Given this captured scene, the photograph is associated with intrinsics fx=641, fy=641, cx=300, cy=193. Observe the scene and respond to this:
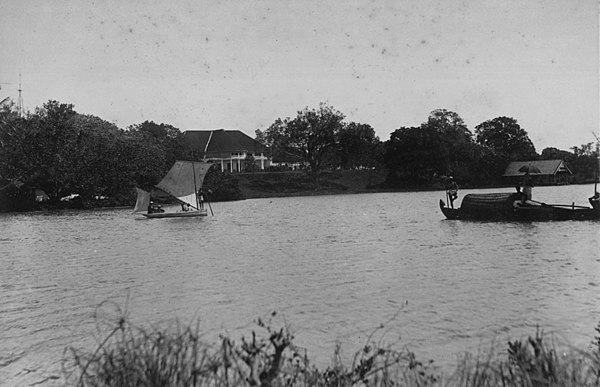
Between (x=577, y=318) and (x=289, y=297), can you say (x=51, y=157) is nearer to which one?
(x=289, y=297)

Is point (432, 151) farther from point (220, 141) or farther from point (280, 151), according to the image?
point (220, 141)

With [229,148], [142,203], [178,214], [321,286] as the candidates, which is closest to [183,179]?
[178,214]

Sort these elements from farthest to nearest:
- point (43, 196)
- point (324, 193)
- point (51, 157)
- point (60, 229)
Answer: point (324, 193) < point (43, 196) < point (51, 157) < point (60, 229)

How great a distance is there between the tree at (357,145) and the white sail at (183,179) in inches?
1427

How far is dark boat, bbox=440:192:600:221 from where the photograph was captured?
33703mm

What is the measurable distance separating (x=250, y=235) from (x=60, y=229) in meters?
15.5

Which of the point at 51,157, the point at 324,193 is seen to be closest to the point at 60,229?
the point at 51,157

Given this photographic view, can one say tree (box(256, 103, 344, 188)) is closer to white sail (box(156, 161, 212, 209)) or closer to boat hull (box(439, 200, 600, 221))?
white sail (box(156, 161, 212, 209))

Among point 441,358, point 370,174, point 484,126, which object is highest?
point 484,126

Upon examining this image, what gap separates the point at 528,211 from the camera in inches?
1359

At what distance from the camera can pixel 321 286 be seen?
55.1 ft

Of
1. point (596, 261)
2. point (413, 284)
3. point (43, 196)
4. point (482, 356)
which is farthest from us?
point (43, 196)

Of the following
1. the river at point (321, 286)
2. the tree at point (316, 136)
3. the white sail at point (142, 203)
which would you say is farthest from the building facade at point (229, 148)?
the river at point (321, 286)

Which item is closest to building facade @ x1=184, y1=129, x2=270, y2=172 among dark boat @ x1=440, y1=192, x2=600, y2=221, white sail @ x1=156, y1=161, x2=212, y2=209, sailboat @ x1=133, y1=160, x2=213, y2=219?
sailboat @ x1=133, y1=160, x2=213, y2=219
